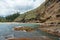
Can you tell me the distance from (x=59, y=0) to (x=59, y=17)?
4638cm

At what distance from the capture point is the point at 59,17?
4373 inches

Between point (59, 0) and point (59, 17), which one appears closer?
point (59, 17)

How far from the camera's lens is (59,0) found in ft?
503

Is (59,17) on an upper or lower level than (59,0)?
lower
